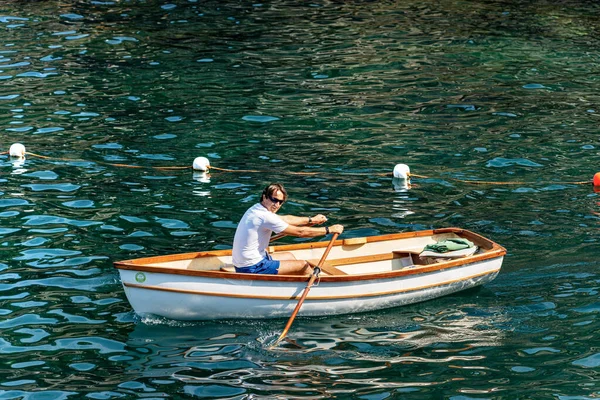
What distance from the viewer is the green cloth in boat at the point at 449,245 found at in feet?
49.7

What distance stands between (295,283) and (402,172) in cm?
656

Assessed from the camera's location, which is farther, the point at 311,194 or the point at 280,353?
the point at 311,194

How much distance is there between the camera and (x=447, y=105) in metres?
24.3

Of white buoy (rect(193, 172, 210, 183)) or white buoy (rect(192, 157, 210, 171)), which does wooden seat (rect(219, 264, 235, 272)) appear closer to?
white buoy (rect(193, 172, 210, 183))

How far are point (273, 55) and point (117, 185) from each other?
10887 mm

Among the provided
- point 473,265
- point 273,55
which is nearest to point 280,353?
point 473,265

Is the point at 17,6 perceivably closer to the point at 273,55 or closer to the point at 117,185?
the point at 273,55

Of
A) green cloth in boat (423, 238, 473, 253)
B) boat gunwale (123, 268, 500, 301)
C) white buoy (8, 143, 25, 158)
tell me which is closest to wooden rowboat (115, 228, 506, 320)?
boat gunwale (123, 268, 500, 301)

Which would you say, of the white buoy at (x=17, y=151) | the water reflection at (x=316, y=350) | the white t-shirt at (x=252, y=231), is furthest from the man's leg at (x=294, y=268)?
the white buoy at (x=17, y=151)

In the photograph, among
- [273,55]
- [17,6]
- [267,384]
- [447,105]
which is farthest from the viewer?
[17,6]

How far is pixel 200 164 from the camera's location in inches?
789

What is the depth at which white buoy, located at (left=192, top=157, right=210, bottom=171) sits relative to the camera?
20062 millimetres

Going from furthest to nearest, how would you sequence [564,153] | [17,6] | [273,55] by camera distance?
[17,6] < [273,55] < [564,153]

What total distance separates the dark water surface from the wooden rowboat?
9.5 inches
